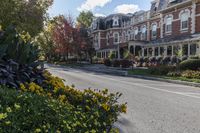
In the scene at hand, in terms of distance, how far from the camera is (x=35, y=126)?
10.4ft

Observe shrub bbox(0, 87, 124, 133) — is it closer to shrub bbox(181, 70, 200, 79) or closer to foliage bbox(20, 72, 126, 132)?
foliage bbox(20, 72, 126, 132)

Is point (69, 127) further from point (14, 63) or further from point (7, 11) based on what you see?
point (7, 11)

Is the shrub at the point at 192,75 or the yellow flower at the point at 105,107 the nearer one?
the yellow flower at the point at 105,107

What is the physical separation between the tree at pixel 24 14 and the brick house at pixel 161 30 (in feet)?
54.7

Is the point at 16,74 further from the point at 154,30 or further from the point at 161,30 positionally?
the point at 154,30

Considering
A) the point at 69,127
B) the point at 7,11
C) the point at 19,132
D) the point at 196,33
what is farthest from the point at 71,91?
the point at 196,33

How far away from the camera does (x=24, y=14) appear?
2258 cm

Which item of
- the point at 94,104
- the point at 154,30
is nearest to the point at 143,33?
the point at 154,30

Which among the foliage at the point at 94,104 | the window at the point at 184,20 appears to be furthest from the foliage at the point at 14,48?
the window at the point at 184,20

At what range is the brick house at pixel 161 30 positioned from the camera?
3659cm

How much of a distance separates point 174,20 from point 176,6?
6.24 feet

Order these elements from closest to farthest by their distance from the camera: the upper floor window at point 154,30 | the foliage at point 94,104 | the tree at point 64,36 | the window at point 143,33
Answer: the foliage at point 94,104
the upper floor window at point 154,30
the window at point 143,33
the tree at point 64,36

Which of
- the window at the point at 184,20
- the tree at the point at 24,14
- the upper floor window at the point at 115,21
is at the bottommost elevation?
the tree at the point at 24,14

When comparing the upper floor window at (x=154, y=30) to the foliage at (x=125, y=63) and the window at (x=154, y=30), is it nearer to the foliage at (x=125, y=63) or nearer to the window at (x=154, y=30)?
the window at (x=154, y=30)
